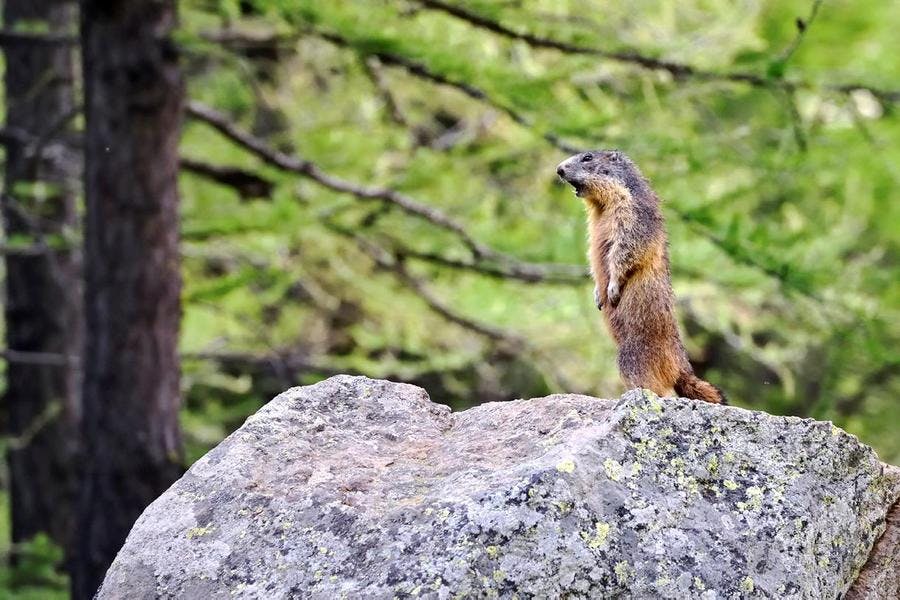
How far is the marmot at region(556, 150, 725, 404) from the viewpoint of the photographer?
3764 mm

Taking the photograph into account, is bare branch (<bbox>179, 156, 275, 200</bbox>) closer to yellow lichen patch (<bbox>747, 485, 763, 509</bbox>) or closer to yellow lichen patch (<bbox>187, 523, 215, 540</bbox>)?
yellow lichen patch (<bbox>187, 523, 215, 540</bbox>)

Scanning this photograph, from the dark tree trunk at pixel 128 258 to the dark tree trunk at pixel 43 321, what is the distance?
301 centimetres

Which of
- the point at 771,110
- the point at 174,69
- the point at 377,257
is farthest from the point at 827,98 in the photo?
the point at 771,110

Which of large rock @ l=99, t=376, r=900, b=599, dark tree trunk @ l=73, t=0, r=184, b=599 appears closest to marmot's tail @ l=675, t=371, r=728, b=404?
large rock @ l=99, t=376, r=900, b=599

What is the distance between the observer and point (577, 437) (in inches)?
120

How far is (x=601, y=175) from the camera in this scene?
4445 mm

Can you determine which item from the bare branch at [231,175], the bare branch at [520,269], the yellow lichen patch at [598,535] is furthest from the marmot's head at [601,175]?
the bare branch at [231,175]

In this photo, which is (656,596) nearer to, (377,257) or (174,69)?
(174,69)

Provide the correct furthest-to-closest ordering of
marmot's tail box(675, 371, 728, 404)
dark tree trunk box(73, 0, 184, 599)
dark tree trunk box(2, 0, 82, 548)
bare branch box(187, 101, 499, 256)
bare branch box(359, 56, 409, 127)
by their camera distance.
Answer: dark tree trunk box(2, 0, 82, 548)
bare branch box(359, 56, 409, 127)
bare branch box(187, 101, 499, 256)
dark tree trunk box(73, 0, 184, 599)
marmot's tail box(675, 371, 728, 404)

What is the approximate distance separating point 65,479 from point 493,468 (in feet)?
26.5

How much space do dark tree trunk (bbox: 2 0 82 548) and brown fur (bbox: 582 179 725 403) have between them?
640 cm

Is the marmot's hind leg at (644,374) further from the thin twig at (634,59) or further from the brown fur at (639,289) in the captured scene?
the thin twig at (634,59)

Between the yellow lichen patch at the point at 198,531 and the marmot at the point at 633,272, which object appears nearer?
the yellow lichen patch at the point at 198,531

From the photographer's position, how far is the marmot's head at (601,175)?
14.4 ft
